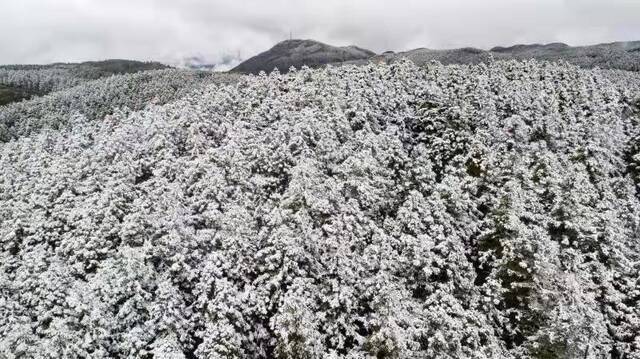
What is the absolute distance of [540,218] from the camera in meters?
50.3

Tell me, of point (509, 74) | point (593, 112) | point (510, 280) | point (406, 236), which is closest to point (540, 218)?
point (510, 280)

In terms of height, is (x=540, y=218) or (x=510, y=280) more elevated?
(x=540, y=218)

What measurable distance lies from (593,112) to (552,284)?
4299 centimetres

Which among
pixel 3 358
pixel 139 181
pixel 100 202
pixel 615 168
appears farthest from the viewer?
pixel 615 168

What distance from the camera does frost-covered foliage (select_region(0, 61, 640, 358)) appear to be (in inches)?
1555

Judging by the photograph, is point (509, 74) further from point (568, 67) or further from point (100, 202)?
point (100, 202)

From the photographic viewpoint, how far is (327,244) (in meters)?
43.4

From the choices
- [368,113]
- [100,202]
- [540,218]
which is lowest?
[540,218]

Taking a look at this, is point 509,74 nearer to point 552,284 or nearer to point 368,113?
point 368,113

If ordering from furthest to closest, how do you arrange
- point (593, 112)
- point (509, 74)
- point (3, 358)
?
point (509, 74) → point (593, 112) → point (3, 358)

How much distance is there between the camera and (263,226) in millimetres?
44438

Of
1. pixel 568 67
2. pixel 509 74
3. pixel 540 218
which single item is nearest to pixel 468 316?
pixel 540 218

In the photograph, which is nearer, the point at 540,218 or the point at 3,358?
the point at 3,358

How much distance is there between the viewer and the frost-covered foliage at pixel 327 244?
39500 millimetres
